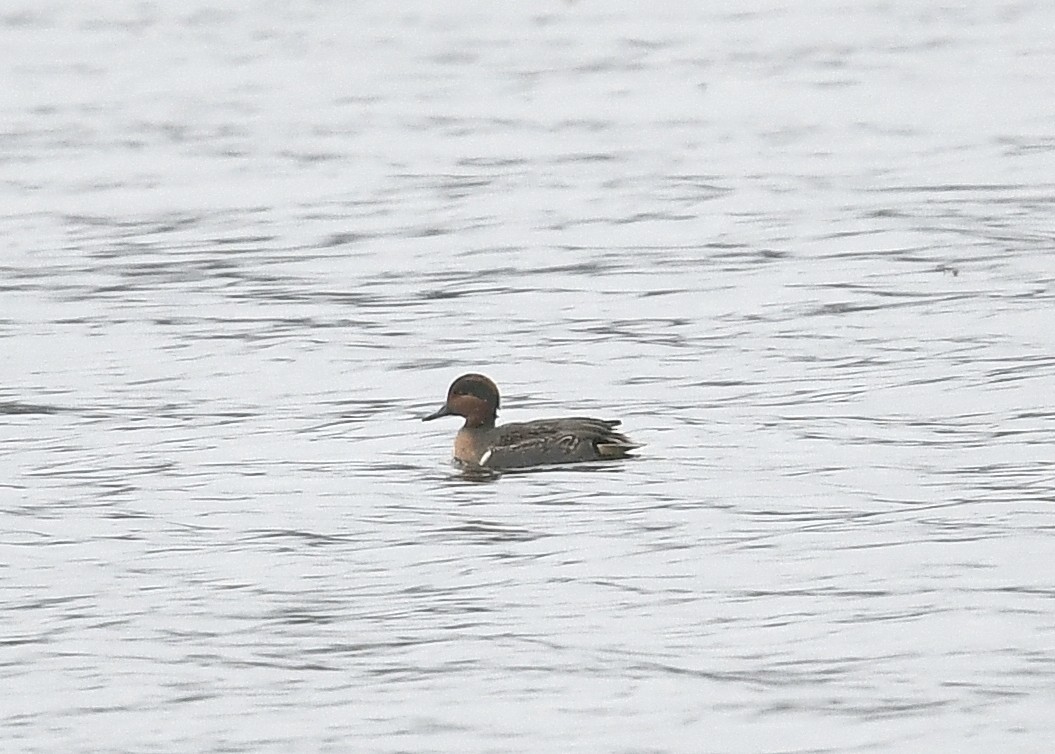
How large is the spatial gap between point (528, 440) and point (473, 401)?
0.44 meters

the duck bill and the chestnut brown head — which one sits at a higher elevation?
the chestnut brown head

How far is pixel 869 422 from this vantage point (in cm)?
1240

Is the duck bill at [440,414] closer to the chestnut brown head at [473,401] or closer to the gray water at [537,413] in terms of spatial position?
the chestnut brown head at [473,401]

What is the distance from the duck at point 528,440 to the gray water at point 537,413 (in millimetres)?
105

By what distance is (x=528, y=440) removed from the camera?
11.8 m

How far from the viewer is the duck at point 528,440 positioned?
11688 millimetres

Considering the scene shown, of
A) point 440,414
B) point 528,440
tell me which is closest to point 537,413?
point 440,414

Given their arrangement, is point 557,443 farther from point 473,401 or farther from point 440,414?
point 440,414

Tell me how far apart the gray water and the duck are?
10cm

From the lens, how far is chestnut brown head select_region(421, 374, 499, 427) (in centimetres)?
1208

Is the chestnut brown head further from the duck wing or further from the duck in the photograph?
the duck wing

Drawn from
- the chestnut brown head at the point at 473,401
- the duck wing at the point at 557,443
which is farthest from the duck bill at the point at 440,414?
the duck wing at the point at 557,443

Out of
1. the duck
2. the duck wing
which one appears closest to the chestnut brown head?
the duck

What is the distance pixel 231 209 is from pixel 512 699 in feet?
43.2
